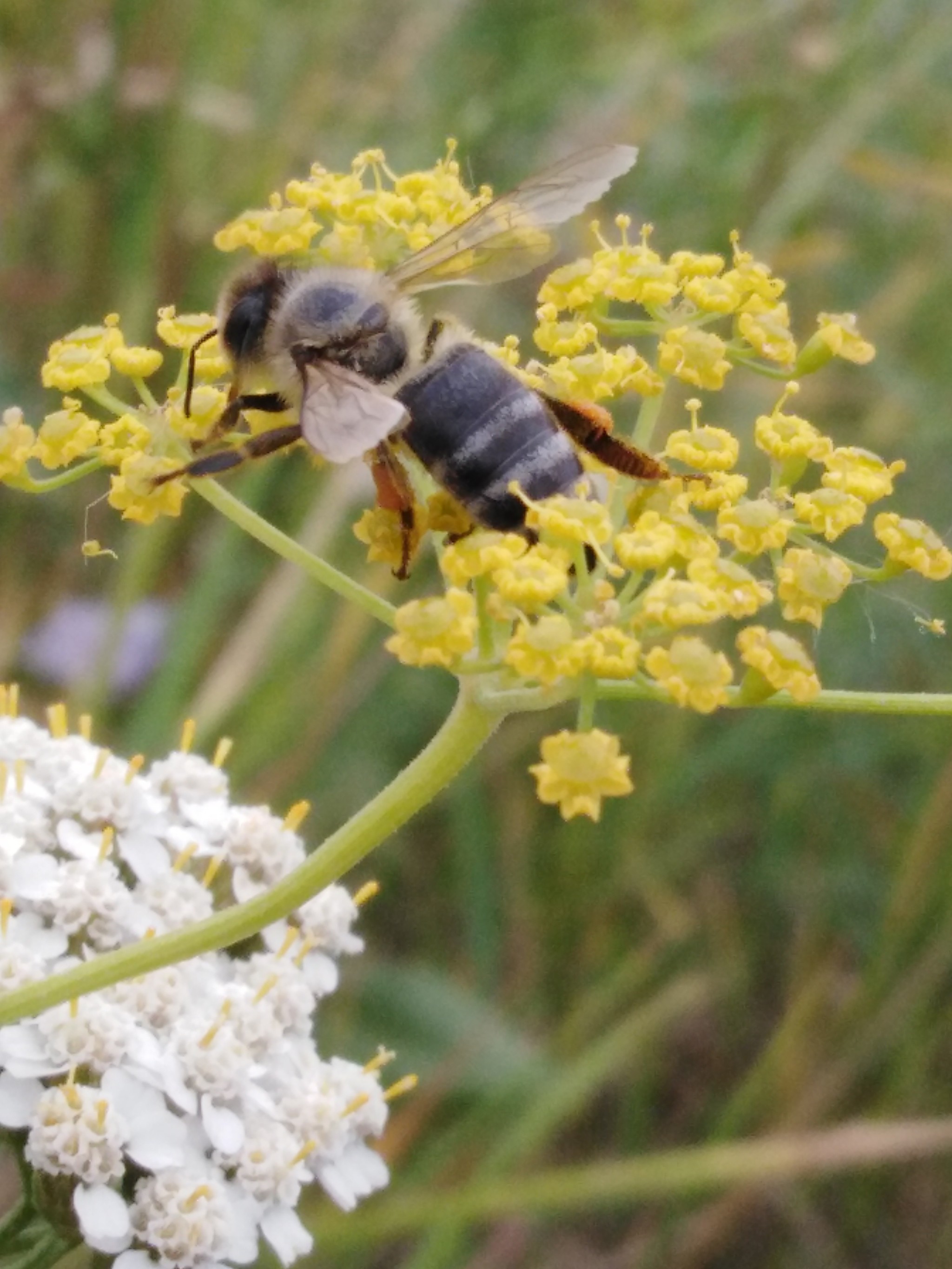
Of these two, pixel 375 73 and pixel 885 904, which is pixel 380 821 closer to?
pixel 885 904

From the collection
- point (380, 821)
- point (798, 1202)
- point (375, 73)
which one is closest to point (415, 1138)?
point (798, 1202)

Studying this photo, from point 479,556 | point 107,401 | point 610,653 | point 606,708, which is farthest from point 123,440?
point 606,708

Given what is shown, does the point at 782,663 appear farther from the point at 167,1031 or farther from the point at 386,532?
the point at 167,1031

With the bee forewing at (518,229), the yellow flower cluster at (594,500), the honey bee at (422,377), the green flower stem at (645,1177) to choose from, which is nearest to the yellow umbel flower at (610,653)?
the yellow flower cluster at (594,500)

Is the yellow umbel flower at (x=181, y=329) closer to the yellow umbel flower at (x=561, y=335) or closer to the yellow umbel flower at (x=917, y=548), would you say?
the yellow umbel flower at (x=561, y=335)

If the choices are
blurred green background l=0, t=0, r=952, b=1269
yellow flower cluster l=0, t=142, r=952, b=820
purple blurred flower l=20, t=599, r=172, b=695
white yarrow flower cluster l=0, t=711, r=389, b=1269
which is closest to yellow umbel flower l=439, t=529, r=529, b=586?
yellow flower cluster l=0, t=142, r=952, b=820

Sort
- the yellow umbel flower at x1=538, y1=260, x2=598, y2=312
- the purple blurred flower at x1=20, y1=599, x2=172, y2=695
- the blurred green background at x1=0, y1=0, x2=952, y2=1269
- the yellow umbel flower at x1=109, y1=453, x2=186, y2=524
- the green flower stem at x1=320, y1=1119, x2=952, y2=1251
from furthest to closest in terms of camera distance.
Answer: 1. the purple blurred flower at x1=20, y1=599, x2=172, y2=695
2. the blurred green background at x1=0, y1=0, x2=952, y2=1269
3. the green flower stem at x1=320, y1=1119, x2=952, y2=1251
4. the yellow umbel flower at x1=538, y1=260, x2=598, y2=312
5. the yellow umbel flower at x1=109, y1=453, x2=186, y2=524

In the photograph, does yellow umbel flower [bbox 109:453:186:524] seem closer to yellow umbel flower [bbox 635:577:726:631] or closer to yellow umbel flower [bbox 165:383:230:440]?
yellow umbel flower [bbox 165:383:230:440]
